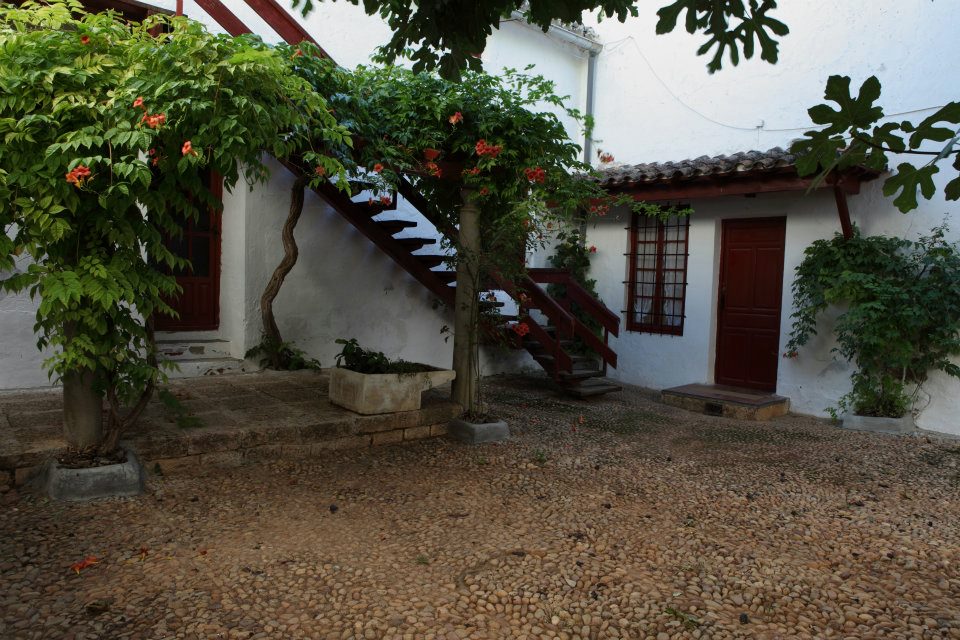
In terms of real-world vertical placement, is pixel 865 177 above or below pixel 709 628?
above

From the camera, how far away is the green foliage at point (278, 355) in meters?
6.78

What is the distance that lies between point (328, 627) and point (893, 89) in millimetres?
7394

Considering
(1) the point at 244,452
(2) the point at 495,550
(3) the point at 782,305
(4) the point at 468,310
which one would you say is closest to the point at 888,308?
(3) the point at 782,305

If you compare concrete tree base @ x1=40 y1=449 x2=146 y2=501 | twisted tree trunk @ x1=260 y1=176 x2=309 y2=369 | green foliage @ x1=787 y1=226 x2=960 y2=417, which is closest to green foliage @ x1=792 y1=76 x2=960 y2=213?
concrete tree base @ x1=40 y1=449 x2=146 y2=501

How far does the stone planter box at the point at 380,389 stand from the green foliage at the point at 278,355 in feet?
4.93

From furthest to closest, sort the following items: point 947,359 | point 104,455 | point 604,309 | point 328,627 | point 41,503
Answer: point 604,309, point 947,359, point 104,455, point 41,503, point 328,627

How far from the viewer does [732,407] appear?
280 inches

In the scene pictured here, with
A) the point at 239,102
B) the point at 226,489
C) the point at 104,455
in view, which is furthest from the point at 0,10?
the point at 226,489

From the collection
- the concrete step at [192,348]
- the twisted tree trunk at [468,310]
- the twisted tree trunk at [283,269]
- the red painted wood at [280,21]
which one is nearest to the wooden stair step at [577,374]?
the twisted tree trunk at [468,310]

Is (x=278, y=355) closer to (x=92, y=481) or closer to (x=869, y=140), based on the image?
(x=92, y=481)

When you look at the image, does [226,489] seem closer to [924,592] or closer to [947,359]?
[924,592]

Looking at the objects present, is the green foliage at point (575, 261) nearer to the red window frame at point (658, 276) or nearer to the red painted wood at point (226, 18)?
the red window frame at point (658, 276)

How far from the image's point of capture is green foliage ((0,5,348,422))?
315 centimetres

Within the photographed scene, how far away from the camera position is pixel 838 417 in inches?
275
